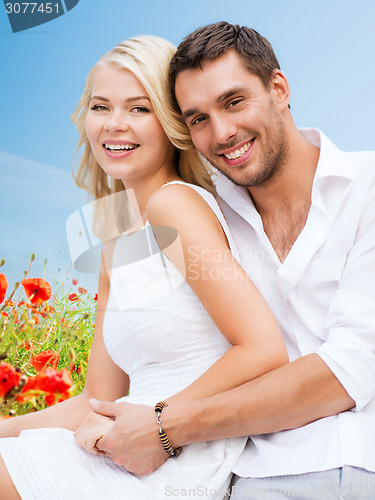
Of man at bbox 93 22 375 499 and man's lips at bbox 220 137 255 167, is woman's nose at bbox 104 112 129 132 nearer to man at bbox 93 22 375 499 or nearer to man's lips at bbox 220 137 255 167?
man at bbox 93 22 375 499

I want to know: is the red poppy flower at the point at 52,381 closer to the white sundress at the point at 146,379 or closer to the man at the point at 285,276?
the white sundress at the point at 146,379

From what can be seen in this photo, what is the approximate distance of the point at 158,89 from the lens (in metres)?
1.97

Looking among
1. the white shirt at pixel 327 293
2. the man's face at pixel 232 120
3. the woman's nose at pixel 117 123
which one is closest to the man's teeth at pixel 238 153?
the man's face at pixel 232 120

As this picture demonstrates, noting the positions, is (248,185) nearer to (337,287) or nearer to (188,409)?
(337,287)

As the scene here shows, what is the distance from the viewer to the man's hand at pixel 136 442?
4.95 ft

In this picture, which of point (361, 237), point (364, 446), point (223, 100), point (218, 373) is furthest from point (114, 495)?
point (223, 100)

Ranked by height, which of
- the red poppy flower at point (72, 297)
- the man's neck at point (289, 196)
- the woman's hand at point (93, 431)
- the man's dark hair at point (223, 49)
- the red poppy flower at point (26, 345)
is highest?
the man's dark hair at point (223, 49)

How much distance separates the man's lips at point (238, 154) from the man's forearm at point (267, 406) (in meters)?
0.75

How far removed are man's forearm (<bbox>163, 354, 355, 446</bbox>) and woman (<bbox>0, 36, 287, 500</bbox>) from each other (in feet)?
0.18

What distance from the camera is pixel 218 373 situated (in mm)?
1559

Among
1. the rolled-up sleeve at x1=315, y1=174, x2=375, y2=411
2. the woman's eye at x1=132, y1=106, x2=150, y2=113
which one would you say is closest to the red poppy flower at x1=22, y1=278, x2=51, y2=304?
the woman's eye at x1=132, y1=106, x2=150, y2=113

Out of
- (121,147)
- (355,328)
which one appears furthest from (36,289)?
(355,328)

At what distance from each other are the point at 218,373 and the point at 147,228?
532mm

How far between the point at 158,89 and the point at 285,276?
2.51 ft
